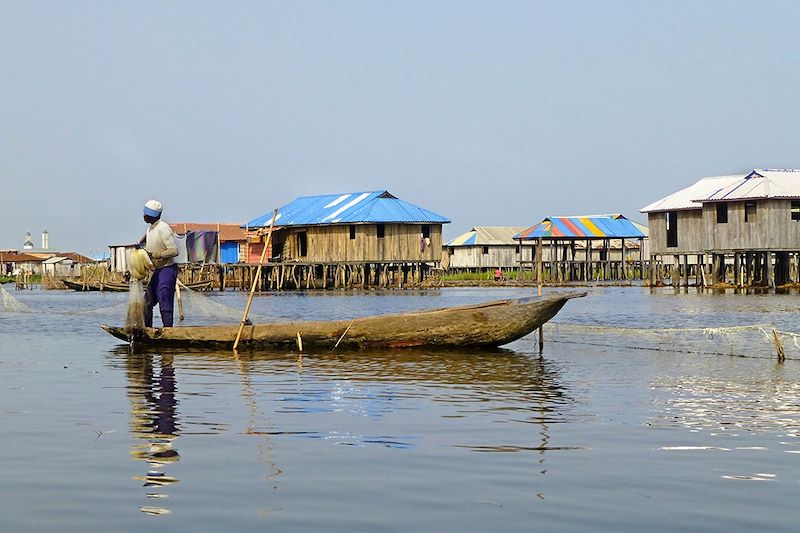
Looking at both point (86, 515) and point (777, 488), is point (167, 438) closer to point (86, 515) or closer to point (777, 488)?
point (86, 515)

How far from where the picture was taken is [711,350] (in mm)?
15078

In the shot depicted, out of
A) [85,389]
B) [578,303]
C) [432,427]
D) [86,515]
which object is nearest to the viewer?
[86,515]

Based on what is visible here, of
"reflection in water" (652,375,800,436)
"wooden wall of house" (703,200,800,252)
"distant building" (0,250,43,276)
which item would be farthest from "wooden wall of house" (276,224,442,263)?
"distant building" (0,250,43,276)

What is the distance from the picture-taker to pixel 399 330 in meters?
13.8

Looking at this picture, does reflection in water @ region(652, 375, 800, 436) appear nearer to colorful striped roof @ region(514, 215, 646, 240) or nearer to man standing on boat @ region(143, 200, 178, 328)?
man standing on boat @ region(143, 200, 178, 328)

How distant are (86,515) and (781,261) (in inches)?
1594

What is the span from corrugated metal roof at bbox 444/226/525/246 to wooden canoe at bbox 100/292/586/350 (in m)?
59.2

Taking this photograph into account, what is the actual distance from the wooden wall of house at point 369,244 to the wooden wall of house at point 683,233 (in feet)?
32.9

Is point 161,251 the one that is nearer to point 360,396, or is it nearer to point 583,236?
point 360,396

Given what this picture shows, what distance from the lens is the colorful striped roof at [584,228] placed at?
2176 inches

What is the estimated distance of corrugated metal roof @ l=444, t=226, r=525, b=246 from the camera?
240 feet

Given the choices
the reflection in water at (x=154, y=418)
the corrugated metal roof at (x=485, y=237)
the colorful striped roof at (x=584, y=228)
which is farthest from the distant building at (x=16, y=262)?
the reflection in water at (x=154, y=418)

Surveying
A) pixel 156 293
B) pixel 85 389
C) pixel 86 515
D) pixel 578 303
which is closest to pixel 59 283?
pixel 578 303

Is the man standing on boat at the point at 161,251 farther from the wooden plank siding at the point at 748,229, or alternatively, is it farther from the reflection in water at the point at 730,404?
the wooden plank siding at the point at 748,229
